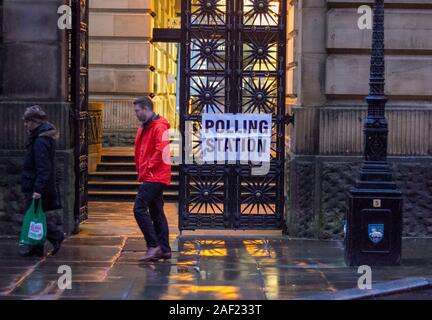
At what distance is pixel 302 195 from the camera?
13055 mm

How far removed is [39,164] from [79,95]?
2.54m

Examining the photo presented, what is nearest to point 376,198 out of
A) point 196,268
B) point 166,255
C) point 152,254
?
point 196,268

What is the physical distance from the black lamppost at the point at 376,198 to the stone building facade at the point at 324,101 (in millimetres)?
2022

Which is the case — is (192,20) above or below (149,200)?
above

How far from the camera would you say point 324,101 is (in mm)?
12984

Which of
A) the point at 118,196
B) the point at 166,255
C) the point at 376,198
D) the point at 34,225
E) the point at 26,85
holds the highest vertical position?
the point at 26,85

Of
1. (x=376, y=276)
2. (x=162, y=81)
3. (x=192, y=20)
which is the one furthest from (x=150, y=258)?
(x=162, y=81)

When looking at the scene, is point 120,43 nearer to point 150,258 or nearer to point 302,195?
point 302,195

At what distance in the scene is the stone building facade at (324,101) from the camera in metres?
12.8

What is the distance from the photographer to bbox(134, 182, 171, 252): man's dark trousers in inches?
432

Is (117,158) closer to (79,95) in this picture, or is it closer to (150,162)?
(79,95)
